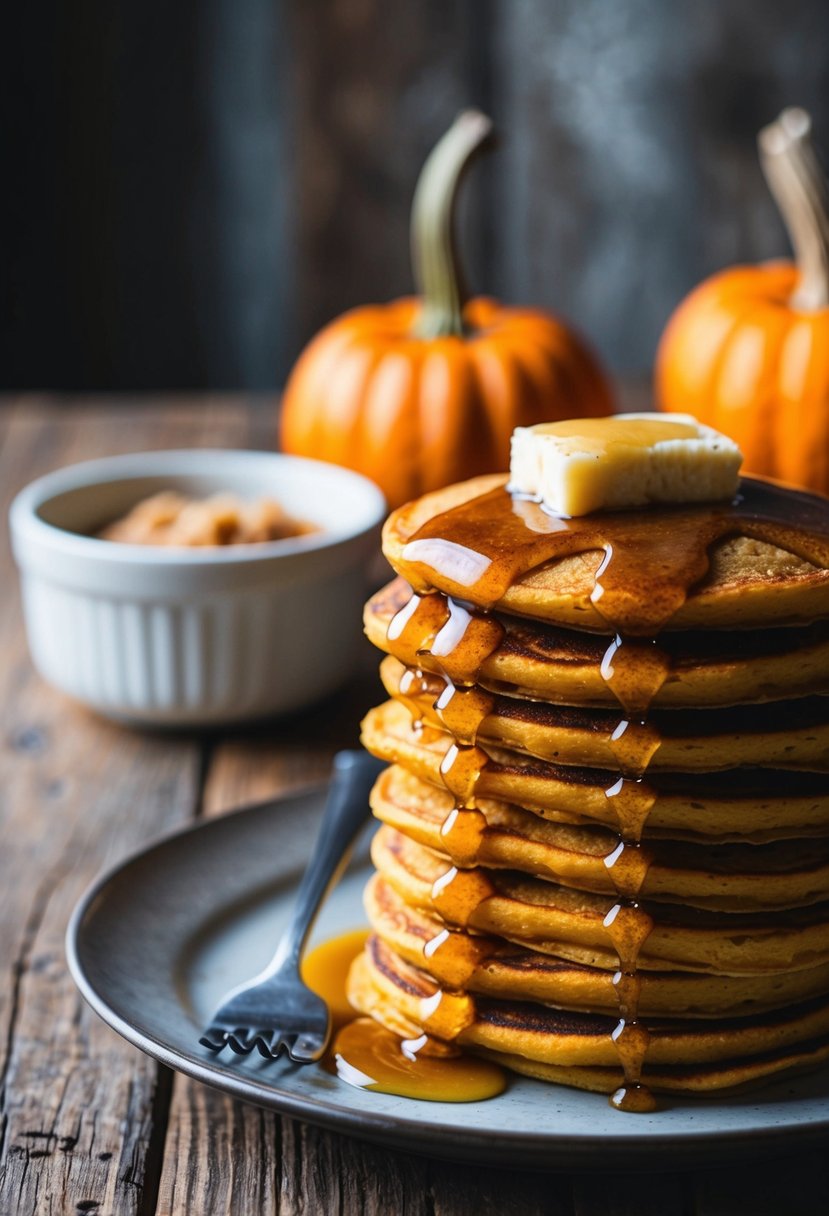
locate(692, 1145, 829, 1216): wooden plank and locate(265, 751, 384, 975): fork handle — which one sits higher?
locate(265, 751, 384, 975): fork handle

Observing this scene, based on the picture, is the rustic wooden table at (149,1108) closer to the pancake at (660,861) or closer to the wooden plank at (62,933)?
the wooden plank at (62,933)

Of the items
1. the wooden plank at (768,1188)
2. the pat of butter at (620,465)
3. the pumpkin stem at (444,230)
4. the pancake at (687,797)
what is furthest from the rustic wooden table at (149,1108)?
the pumpkin stem at (444,230)

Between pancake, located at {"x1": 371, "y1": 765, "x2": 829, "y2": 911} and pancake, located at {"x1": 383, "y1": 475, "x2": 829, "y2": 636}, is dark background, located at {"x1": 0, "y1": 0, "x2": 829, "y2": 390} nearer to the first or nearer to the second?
pancake, located at {"x1": 383, "y1": 475, "x2": 829, "y2": 636}

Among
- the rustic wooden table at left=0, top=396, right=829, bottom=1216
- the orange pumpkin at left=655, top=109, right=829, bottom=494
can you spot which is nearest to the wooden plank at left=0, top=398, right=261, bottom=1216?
the rustic wooden table at left=0, top=396, right=829, bottom=1216

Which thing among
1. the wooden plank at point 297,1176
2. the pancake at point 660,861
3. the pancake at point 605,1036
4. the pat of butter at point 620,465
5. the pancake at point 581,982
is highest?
the pat of butter at point 620,465

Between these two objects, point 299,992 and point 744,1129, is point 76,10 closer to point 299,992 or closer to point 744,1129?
point 299,992

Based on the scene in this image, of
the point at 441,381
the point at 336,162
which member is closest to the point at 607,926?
the point at 441,381

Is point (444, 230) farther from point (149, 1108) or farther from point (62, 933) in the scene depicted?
point (149, 1108)
